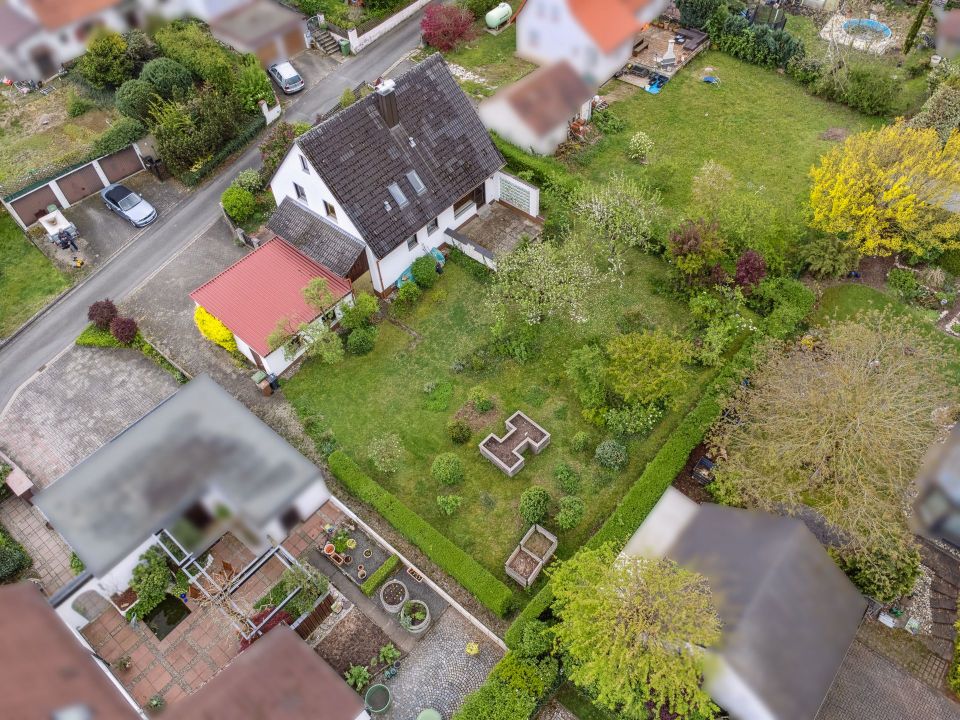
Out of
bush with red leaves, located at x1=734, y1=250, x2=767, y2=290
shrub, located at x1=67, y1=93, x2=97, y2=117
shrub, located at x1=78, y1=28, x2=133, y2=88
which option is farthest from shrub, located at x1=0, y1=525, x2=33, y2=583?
bush with red leaves, located at x1=734, y1=250, x2=767, y2=290

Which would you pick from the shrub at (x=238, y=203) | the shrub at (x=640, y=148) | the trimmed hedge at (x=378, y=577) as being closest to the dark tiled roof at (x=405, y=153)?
the shrub at (x=238, y=203)

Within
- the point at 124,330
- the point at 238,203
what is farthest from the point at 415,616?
the point at 238,203

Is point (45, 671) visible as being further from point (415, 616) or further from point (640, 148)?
point (640, 148)

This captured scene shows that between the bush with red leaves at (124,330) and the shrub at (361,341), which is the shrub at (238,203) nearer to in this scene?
the bush with red leaves at (124,330)

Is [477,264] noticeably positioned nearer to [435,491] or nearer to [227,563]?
[435,491]

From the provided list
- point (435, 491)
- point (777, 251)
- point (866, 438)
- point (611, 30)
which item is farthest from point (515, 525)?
point (611, 30)

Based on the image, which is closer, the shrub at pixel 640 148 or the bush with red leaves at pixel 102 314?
the bush with red leaves at pixel 102 314

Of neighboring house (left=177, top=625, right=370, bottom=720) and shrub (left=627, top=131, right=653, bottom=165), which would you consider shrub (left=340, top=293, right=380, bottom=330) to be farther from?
shrub (left=627, top=131, right=653, bottom=165)
